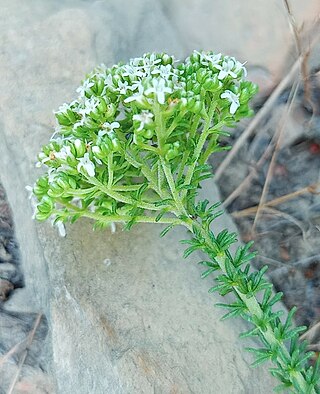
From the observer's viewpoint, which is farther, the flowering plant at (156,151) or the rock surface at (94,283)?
the rock surface at (94,283)

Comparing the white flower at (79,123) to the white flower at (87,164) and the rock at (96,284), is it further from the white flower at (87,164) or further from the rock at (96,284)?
the rock at (96,284)

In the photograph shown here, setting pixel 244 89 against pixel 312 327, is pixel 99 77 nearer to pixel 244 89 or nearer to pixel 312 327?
pixel 244 89

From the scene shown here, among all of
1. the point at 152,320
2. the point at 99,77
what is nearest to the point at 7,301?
the point at 152,320

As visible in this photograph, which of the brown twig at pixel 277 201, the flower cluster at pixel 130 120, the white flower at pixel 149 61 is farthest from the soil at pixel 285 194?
the white flower at pixel 149 61

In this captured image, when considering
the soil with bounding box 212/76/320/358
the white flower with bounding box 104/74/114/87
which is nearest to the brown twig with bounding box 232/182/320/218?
the soil with bounding box 212/76/320/358

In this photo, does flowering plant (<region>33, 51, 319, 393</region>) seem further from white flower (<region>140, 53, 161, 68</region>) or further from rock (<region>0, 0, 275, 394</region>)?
rock (<region>0, 0, 275, 394</region>)

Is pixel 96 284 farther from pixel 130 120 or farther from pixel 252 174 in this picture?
pixel 252 174
